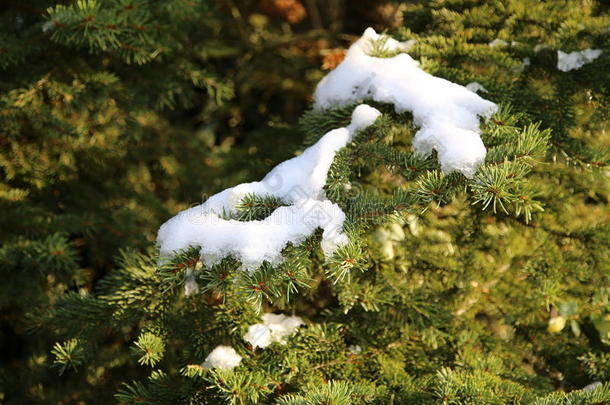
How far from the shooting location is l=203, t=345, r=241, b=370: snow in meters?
1.28

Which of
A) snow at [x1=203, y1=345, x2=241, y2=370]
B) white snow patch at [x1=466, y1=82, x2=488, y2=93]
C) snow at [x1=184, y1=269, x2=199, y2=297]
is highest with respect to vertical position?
white snow patch at [x1=466, y1=82, x2=488, y2=93]

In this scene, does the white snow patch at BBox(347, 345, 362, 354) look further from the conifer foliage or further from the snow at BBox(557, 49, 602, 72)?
the snow at BBox(557, 49, 602, 72)

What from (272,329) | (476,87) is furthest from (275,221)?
(476,87)

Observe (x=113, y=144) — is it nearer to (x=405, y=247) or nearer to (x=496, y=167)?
(x=405, y=247)

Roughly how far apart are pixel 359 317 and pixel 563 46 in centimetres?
96

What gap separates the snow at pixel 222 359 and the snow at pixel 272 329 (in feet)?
0.17

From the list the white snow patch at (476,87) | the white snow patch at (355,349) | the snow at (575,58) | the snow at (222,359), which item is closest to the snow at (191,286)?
the snow at (222,359)

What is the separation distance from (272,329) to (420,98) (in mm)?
724

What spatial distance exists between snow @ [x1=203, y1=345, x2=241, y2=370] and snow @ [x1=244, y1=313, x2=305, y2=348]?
Result: 0.05 m

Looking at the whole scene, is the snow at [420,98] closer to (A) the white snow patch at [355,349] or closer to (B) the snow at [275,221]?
(B) the snow at [275,221]

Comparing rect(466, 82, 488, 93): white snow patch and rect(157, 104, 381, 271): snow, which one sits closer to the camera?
rect(157, 104, 381, 271): snow

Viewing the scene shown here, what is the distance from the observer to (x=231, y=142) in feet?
10.4

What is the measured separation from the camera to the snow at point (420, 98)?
1.13 meters

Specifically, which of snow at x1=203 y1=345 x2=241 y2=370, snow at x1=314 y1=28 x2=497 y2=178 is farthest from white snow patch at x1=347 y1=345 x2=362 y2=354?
snow at x1=314 y1=28 x2=497 y2=178
